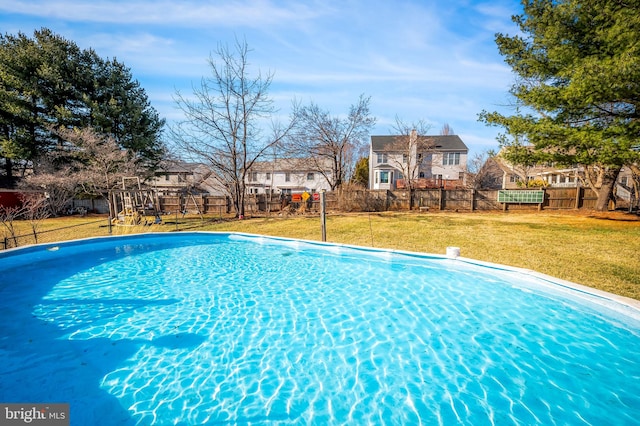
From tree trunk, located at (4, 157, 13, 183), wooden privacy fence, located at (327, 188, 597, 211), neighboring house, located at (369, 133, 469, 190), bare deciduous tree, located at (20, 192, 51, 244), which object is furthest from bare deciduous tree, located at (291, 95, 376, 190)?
tree trunk, located at (4, 157, 13, 183)

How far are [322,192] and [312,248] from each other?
6.30ft

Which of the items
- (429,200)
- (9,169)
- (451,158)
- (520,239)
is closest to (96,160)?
(9,169)

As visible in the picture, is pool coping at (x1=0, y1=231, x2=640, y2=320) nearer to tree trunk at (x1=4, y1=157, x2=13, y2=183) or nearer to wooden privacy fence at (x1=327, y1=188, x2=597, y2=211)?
wooden privacy fence at (x1=327, y1=188, x2=597, y2=211)

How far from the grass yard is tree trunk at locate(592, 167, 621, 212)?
1.26 metres

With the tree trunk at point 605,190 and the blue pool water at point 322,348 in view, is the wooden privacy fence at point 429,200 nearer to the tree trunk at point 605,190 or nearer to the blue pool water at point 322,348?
the tree trunk at point 605,190

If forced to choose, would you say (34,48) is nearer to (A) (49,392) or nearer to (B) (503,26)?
(A) (49,392)

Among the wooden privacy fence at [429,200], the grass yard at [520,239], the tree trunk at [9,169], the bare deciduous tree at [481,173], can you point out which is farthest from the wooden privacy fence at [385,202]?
the tree trunk at [9,169]

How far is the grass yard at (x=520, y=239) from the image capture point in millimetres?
5844

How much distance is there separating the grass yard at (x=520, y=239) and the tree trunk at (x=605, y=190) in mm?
1256

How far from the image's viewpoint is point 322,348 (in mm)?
3752

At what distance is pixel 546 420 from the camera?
99.8 inches

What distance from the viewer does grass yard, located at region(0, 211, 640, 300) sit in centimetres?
584

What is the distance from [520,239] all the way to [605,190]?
11159 mm

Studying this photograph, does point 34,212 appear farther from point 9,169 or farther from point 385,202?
point 385,202
